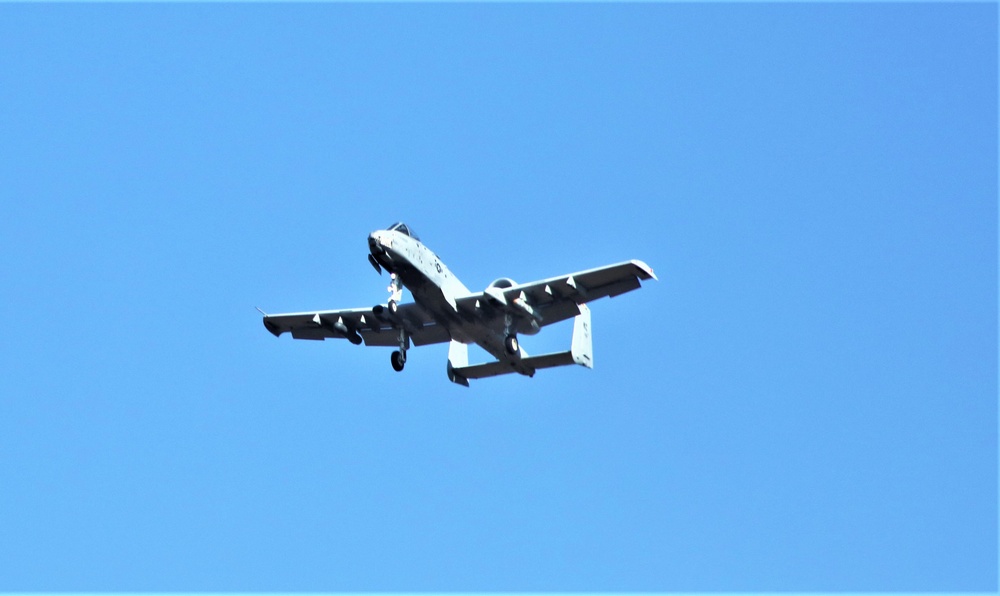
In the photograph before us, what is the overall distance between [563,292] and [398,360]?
703 cm

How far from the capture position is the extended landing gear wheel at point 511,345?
169ft

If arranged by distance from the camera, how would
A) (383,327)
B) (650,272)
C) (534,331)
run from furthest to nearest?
1. (383,327)
2. (534,331)
3. (650,272)

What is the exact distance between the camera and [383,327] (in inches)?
2190

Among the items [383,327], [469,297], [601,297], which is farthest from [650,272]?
[383,327]

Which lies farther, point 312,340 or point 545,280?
point 312,340

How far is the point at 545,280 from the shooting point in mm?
50438

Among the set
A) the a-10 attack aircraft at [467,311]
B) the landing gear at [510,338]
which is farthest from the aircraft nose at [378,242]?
the landing gear at [510,338]

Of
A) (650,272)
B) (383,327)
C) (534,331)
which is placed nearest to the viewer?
(650,272)

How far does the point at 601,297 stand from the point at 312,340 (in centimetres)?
1284

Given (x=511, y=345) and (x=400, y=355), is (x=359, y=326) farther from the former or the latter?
(x=511, y=345)

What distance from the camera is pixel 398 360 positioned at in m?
53.2

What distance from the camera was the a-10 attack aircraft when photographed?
163 feet

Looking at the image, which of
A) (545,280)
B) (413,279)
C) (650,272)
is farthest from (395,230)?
(650,272)

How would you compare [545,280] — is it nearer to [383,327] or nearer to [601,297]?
[601,297]
